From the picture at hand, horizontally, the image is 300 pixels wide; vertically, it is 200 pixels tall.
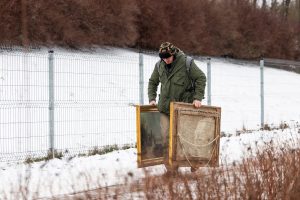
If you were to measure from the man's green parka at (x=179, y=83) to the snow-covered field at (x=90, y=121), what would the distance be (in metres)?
0.77

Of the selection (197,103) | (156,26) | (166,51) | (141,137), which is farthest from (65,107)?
(156,26)

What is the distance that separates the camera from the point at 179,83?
7391 millimetres

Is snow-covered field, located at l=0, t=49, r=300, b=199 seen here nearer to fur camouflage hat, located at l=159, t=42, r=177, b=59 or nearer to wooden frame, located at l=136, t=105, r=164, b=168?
wooden frame, located at l=136, t=105, r=164, b=168

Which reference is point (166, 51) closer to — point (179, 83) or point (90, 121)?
point (179, 83)

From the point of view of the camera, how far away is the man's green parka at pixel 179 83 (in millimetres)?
7363

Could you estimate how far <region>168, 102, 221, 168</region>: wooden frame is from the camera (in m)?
7.03

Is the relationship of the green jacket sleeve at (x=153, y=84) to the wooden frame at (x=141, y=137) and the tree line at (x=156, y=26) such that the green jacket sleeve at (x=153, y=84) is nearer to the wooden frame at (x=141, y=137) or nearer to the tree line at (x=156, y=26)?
the wooden frame at (x=141, y=137)

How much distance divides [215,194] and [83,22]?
65.2ft

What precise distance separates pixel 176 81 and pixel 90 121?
490 centimetres

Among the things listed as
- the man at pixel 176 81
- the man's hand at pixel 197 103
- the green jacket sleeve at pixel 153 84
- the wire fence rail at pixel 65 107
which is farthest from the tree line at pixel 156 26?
the man's hand at pixel 197 103

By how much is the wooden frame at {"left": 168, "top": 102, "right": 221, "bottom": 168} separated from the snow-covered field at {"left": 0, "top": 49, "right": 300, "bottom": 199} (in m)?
0.19

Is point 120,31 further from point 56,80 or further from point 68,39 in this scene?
point 56,80

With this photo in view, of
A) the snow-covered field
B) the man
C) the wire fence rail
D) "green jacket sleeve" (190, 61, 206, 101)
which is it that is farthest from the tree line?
"green jacket sleeve" (190, 61, 206, 101)

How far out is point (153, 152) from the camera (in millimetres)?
7734
